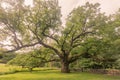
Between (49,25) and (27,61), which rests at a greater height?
(49,25)

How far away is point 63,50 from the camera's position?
2436 cm

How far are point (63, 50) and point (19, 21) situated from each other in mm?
6683

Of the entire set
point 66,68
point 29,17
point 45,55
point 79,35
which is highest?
point 29,17

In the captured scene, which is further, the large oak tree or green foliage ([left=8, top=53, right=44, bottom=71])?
green foliage ([left=8, top=53, right=44, bottom=71])

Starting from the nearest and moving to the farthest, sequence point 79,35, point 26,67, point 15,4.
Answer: point 15,4
point 79,35
point 26,67

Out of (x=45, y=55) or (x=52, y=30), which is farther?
(x=45, y=55)

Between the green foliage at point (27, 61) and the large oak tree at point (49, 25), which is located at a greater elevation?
the large oak tree at point (49, 25)

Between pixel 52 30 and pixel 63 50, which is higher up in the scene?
pixel 52 30

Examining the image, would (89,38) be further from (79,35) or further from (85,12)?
(85,12)

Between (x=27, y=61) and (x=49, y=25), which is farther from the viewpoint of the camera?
(x=27, y=61)

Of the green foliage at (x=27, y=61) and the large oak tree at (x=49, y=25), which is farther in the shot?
the green foliage at (x=27, y=61)

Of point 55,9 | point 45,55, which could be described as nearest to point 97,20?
point 55,9

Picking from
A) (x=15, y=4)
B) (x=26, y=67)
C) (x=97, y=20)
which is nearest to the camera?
(x=15, y=4)

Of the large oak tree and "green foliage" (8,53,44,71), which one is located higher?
the large oak tree
